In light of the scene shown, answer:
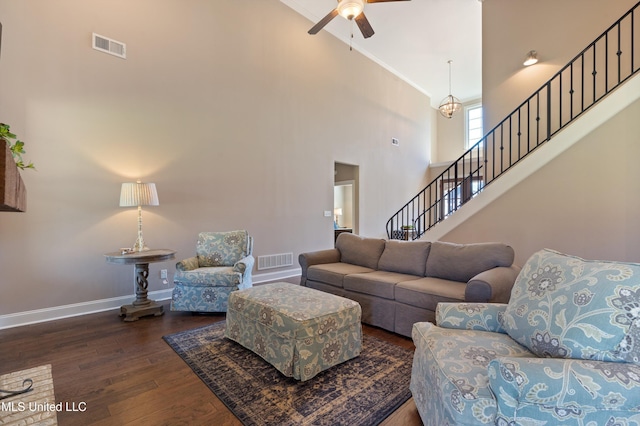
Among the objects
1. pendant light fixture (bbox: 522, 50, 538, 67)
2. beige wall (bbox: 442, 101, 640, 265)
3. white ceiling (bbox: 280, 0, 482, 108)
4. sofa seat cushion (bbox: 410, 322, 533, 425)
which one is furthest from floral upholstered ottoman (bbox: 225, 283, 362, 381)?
white ceiling (bbox: 280, 0, 482, 108)

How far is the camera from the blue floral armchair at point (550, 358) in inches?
40.4

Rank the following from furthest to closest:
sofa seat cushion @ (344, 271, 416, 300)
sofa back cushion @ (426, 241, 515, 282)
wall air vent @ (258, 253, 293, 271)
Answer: wall air vent @ (258, 253, 293, 271), sofa seat cushion @ (344, 271, 416, 300), sofa back cushion @ (426, 241, 515, 282)

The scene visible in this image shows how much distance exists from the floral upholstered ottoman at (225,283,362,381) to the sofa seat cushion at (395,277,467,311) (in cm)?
66

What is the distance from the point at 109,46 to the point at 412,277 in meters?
4.43

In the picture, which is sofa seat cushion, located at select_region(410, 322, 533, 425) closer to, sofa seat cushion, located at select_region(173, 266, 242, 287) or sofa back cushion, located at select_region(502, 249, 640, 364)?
sofa back cushion, located at select_region(502, 249, 640, 364)

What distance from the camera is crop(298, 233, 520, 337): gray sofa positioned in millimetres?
2574

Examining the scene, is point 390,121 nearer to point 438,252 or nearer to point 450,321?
point 438,252

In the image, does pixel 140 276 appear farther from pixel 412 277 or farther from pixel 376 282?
pixel 412 277

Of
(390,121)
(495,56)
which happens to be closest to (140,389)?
(495,56)

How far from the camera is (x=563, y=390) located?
40.4 inches

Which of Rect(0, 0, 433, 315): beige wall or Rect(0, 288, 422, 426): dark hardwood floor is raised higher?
Rect(0, 0, 433, 315): beige wall

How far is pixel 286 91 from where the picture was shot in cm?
538

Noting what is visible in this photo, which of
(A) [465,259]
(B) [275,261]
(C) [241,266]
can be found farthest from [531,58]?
(C) [241,266]

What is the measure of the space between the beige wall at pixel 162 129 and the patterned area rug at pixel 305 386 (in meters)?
1.90
